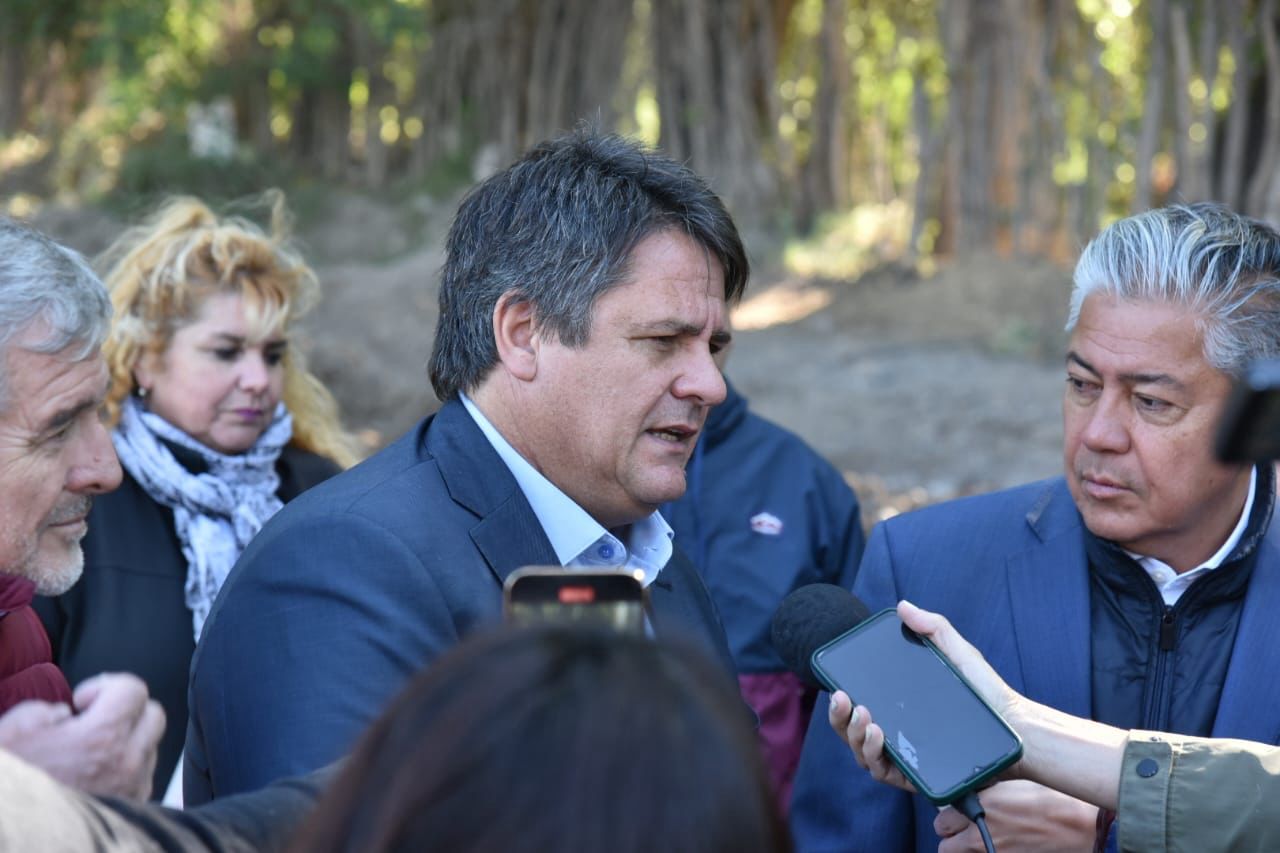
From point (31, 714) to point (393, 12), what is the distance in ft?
33.7

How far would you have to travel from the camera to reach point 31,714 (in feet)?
5.79

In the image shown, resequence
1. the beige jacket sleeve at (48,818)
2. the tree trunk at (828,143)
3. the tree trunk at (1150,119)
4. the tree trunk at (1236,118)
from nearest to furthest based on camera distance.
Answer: the beige jacket sleeve at (48,818)
the tree trunk at (1236,118)
the tree trunk at (1150,119)
the tree trunk at (828,143)

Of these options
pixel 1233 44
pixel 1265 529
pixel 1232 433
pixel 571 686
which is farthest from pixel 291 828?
pixel 1233 44

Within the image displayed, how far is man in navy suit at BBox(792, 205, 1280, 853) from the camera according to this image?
2770 millimetres

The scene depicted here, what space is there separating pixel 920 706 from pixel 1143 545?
0.92 meters

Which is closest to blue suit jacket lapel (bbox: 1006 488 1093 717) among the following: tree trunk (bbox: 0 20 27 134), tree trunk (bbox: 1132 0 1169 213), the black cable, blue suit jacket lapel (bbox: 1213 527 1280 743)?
blue suit jacket lapel (bbox: 1213 527 1280 743)

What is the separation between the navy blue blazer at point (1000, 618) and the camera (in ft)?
8.92

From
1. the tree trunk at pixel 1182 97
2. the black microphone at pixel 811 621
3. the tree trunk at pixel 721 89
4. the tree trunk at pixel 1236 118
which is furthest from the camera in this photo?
the tree trunk at pixel 721 89

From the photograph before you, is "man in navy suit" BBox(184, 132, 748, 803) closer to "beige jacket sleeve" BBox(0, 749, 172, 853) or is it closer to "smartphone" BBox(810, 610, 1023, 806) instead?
"smartphone" BBox(810, 610, 1023, 806)

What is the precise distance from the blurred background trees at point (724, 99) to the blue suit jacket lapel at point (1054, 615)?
22.5ft

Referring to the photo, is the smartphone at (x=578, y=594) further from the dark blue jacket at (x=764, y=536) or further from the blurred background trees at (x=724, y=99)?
the blurred background trees at (x=724, y=99)

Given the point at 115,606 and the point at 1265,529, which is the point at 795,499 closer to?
the point at 1265,529

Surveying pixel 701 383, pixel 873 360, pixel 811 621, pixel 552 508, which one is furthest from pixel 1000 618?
pixel 873 360

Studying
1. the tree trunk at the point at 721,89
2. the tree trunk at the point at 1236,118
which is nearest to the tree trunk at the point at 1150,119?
the tree trunk at the point at 1236,118
